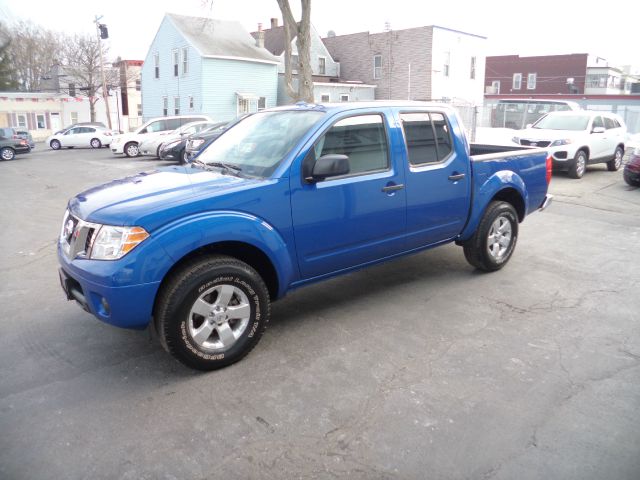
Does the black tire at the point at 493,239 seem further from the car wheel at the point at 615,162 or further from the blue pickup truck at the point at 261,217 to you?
the car wheel at the point at 615,162

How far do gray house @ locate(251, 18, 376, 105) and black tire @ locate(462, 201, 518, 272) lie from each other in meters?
30.3

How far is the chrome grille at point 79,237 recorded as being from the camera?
3604mm

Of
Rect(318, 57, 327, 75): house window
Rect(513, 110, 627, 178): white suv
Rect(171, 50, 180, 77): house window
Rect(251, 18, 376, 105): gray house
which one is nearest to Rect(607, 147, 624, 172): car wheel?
Rect(513, 110, 627, 178): white suv

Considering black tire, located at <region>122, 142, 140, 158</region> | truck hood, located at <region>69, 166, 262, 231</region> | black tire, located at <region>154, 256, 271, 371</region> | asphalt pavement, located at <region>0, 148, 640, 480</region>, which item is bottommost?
asphalt pavement, located at <region>0, 148, 640, 480</region>

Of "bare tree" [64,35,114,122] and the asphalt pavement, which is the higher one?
"bare tree" [64,35,114,122]

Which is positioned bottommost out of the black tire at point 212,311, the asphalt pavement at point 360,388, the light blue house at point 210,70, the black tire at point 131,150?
the asphalt pavement at point 360,388

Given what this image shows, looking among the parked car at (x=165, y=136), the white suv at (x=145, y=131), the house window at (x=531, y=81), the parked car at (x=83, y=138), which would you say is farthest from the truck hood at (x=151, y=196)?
the house window at (x=531, y=81)

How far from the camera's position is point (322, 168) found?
3996mm

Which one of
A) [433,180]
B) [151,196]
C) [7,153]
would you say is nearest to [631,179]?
[433,180]

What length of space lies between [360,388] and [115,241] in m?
1.91

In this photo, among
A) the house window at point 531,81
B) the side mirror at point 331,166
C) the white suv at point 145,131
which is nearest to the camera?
the side mirror at point 331,166

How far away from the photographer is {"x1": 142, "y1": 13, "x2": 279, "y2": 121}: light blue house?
3284cm

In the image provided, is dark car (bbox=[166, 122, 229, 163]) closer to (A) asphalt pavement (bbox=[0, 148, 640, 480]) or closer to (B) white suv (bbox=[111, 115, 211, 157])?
(B) white suv (bbox=[111, 115, 211, 157])

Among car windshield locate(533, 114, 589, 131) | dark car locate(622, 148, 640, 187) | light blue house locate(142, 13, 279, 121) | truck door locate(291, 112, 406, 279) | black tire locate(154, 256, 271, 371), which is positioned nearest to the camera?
black tire locate(154, 256, 271, 371)
